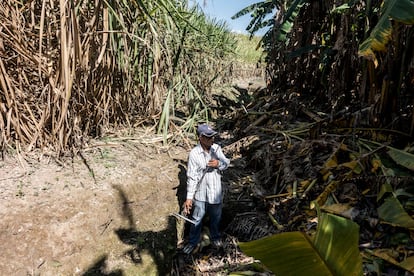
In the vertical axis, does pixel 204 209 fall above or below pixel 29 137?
below

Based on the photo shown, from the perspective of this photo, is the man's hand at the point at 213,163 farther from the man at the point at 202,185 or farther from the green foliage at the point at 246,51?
the green foliage at the point at 246,51

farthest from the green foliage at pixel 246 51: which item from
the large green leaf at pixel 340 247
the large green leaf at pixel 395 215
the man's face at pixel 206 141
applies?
the large green leaf at pixel 340 247

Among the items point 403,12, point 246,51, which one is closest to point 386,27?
point 403,12

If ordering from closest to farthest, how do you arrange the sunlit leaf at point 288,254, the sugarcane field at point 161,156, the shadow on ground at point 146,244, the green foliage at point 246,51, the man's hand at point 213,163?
the sunlit leaf at point 288,254
the sugarcane field at point 161,156
the shadow on ground at point 146,244
the man's hand at point 213,163
the green foliage at point 246,51

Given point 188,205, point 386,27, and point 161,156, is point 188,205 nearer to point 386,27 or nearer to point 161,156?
point 161,156

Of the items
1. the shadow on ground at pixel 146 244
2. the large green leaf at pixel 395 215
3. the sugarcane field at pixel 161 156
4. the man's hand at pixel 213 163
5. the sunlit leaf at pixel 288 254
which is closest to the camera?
the sunlit leaf at pixel 288 254

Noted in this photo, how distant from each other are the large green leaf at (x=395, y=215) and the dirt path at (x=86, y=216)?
1.48m

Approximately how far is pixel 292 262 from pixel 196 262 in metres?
1.84

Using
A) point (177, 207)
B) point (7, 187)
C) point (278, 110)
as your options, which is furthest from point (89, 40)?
point (278, 110)

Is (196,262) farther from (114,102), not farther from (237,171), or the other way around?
(114,102)

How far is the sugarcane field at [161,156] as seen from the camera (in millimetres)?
2039

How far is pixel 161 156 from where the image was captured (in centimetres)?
323

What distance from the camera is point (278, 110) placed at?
3904 mm

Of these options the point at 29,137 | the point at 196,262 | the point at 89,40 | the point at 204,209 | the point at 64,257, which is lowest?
the point at 196,262
